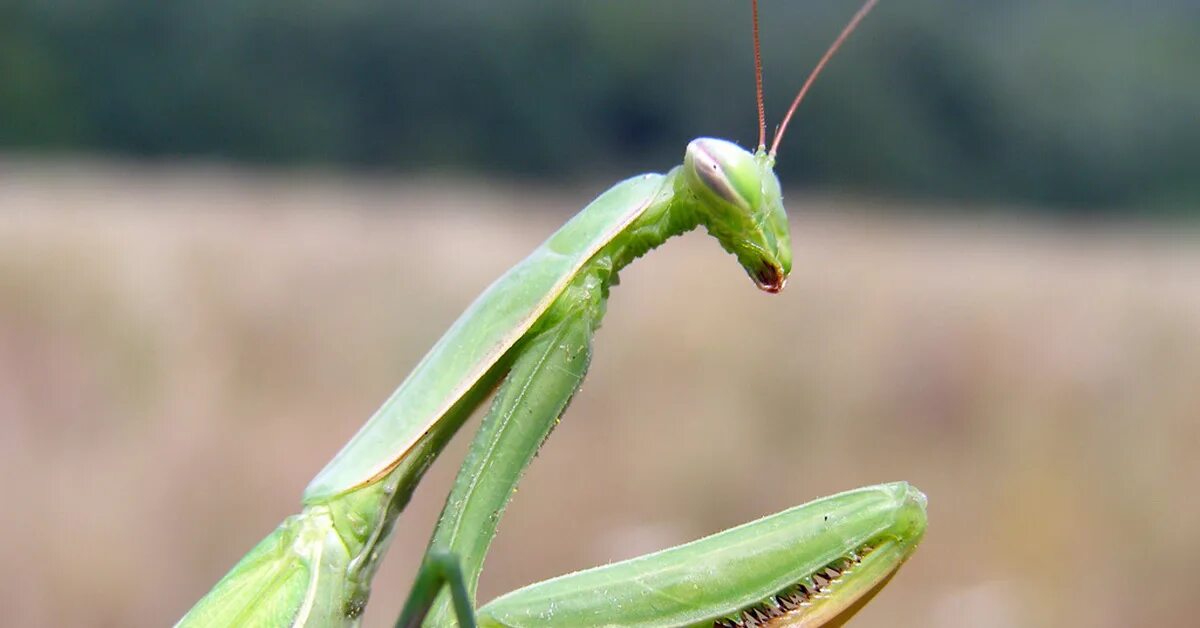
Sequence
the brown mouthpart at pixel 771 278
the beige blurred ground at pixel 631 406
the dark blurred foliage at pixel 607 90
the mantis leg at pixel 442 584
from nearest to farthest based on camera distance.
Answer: the mantis leg at pixel 442 584
the brown mouthpart at pixel 771 278
the beige blurred ground at pixel 631 406
the dark blurred foliage at pixel 607 90

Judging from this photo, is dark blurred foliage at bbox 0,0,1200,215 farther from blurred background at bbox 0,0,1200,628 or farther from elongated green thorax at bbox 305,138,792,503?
elongated green thorax at bbox 305,138,792,503

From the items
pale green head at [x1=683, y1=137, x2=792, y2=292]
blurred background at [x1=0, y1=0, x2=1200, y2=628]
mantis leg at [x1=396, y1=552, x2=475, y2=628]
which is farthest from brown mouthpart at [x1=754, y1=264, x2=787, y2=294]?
blurred background at [x1=0, y1=0, x2=1200, y2=628]

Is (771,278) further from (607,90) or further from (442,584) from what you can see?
(607,90)

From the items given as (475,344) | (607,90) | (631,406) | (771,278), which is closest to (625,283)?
(631,406)

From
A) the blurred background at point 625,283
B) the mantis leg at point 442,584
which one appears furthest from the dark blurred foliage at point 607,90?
the mantis leg at point 442,584

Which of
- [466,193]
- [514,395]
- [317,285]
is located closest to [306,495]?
[514,395]

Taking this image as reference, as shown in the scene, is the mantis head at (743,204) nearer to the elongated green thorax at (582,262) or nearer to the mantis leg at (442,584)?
the elongated green thorax at (582,262)
